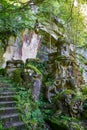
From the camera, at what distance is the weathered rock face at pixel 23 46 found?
16703 mm

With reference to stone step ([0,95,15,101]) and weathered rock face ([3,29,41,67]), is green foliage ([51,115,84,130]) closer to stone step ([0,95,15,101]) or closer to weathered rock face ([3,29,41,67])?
stone step ([0,95,15,101])

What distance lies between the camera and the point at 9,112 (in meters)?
6.62

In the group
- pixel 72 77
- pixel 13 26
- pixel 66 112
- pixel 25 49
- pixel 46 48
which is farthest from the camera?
pixel 46 48

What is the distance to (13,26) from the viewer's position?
53.8 feet

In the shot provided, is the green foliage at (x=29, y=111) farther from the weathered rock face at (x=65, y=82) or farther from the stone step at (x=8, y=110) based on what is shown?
the weathered rock face at (x=65, y=82)

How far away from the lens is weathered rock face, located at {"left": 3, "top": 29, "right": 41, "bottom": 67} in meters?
16.7

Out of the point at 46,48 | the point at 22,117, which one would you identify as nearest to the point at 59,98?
the point at 22,117

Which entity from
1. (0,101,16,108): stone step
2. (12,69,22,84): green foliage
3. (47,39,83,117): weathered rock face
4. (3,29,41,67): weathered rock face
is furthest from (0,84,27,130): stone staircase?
(3,29,41,67): weathered rock face

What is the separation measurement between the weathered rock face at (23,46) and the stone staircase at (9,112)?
8703 mm

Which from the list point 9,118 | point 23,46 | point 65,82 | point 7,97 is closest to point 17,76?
point 7,97

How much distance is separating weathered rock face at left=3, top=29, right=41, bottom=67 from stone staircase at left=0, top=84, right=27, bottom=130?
28.6 ft

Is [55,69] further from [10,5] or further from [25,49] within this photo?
[25,49]

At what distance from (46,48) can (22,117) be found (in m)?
14.8

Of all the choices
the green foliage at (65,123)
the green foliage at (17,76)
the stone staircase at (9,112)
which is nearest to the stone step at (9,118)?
the stone staircase at (9,112)
